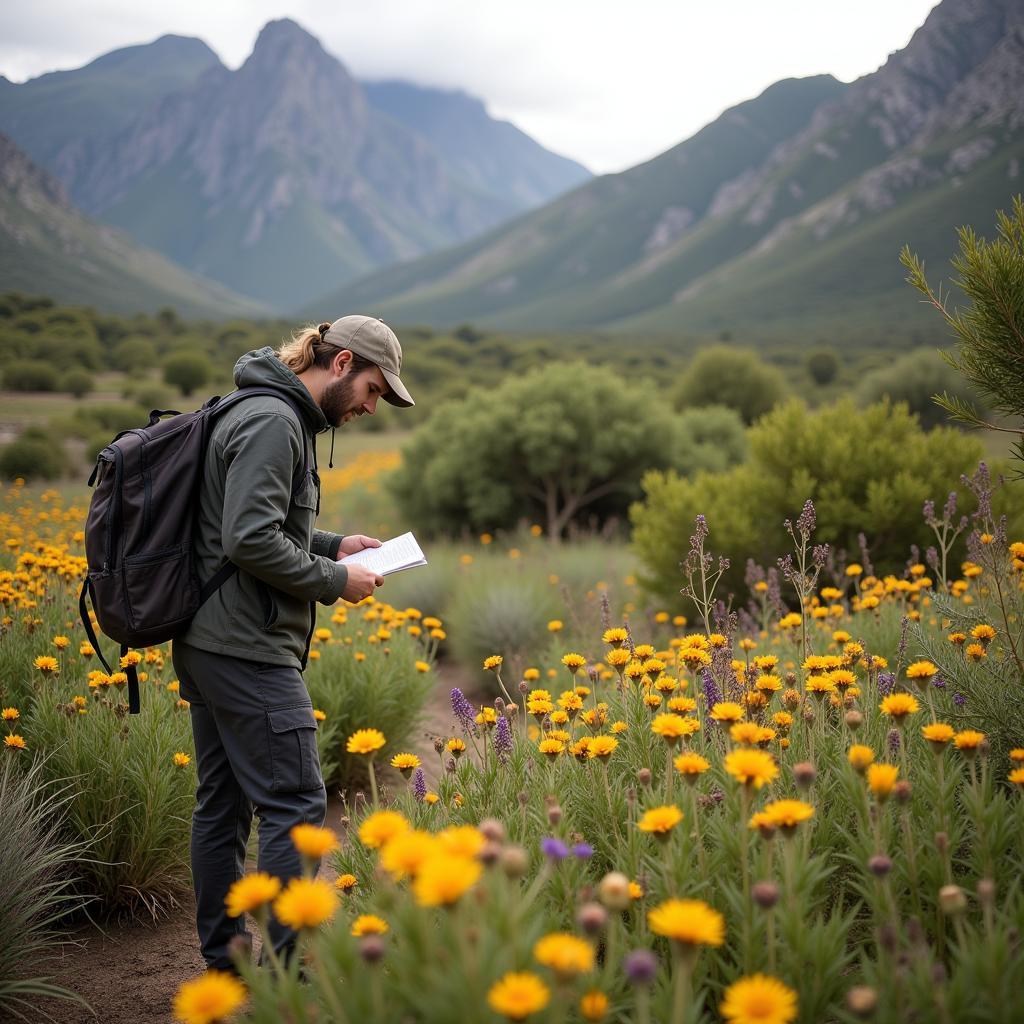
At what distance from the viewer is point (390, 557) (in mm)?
3016

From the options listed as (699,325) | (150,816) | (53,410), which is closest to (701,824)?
(150,816)

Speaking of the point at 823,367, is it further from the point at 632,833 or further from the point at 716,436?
the point at 632,833

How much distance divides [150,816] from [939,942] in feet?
9.74

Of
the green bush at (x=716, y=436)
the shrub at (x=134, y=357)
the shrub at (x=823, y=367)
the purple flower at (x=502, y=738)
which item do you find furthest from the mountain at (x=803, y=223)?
the purple flower at (x=502, y=738)

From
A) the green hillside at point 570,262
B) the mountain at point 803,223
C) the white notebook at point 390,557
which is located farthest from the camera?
the green hillside at point 570,262

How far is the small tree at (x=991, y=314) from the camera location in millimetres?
2969

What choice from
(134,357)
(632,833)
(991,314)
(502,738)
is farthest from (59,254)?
(632,833)

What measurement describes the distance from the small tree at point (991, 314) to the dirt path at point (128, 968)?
266 cm

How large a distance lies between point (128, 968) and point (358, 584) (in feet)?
6.21

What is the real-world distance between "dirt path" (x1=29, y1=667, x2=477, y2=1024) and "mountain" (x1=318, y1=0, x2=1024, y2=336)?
9394 centimetres

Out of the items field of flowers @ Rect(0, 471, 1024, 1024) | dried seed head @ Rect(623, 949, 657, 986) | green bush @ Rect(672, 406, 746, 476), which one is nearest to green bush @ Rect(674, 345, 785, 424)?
green bush @ Rect(672, 406, 746, 476)

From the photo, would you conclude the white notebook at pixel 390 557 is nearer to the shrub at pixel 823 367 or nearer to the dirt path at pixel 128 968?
the dirt path at pixel 128 968

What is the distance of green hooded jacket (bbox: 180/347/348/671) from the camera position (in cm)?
244

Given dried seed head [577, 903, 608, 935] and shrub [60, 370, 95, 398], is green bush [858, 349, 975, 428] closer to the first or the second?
shrub [60, 370, 95, 398]
